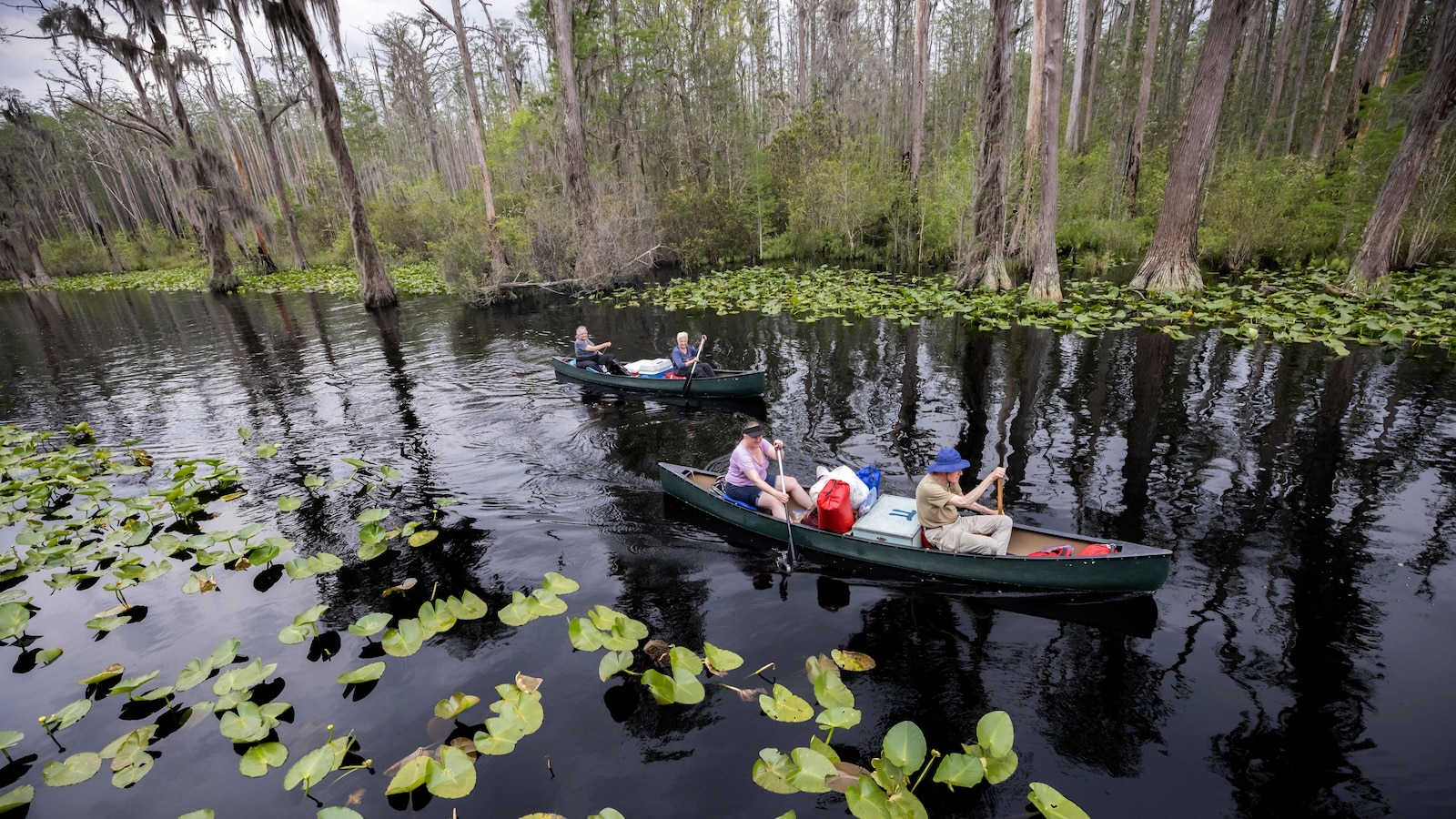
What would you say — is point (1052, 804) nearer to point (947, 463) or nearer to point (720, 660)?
point (720, 660)

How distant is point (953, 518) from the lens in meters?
5.34

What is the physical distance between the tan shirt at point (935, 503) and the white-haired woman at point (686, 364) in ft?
18.6

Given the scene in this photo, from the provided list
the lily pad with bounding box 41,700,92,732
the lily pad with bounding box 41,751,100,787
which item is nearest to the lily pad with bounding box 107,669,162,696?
the lily pad with bounding box 41,700,92,732

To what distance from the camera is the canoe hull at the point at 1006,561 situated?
4.61m

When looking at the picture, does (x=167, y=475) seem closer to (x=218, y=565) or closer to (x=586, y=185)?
(x=218, y=565)

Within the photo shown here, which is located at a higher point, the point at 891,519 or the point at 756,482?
the point at 756,482

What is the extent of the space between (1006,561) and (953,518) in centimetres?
56

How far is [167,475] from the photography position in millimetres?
8367

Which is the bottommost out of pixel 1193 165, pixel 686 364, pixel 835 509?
pixel 835 509

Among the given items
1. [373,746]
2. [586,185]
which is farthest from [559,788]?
[586,185]

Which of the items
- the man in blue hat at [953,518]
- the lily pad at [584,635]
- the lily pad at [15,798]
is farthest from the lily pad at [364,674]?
the man in blue hat at [953,518]

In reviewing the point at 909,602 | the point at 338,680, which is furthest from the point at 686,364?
the point at 338,680

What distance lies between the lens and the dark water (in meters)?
3.65

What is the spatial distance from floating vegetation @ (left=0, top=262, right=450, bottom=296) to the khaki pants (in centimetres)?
2447
